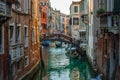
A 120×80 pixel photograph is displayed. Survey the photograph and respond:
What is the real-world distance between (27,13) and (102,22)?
21.1ft

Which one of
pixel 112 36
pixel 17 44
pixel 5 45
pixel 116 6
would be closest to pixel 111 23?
pixel 116 6

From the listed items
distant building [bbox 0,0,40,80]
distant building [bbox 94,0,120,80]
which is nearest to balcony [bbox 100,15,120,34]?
distant building [bbox 94,0,120,80]

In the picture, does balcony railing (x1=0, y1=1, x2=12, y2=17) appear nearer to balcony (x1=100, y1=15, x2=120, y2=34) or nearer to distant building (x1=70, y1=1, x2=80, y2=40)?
balcony (x1=100, y1=15, x2=120, y2=34)

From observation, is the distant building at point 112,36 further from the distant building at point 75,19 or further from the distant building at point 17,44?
the distant building at point 75,19

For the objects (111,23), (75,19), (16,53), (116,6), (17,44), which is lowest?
(16,53)

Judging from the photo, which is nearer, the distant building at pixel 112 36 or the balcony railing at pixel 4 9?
the balcony railing at pixel 4 9

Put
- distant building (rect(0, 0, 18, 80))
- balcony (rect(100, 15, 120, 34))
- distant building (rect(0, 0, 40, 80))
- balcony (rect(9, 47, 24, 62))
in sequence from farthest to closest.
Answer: balcony (rect(9, 47, 24, 62)) < distant building (rect(0, 0, 40, 80)) < balcony (rect(100, 15, 120, 34)) < distant building (rect(0, 0, 18, 80))

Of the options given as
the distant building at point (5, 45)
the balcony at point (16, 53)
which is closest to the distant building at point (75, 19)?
the balcony at point (16, 53)

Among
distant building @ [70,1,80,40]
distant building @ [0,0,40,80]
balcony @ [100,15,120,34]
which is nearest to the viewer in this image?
balcony @ [100,15,120,34]

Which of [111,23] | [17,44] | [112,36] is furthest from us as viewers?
[17,44]

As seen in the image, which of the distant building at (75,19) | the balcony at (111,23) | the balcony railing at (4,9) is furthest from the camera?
the distant building at (75,19)

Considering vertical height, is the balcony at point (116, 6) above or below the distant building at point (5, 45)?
above

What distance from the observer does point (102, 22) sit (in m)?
17.9

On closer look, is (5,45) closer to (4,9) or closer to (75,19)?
(4,9)
